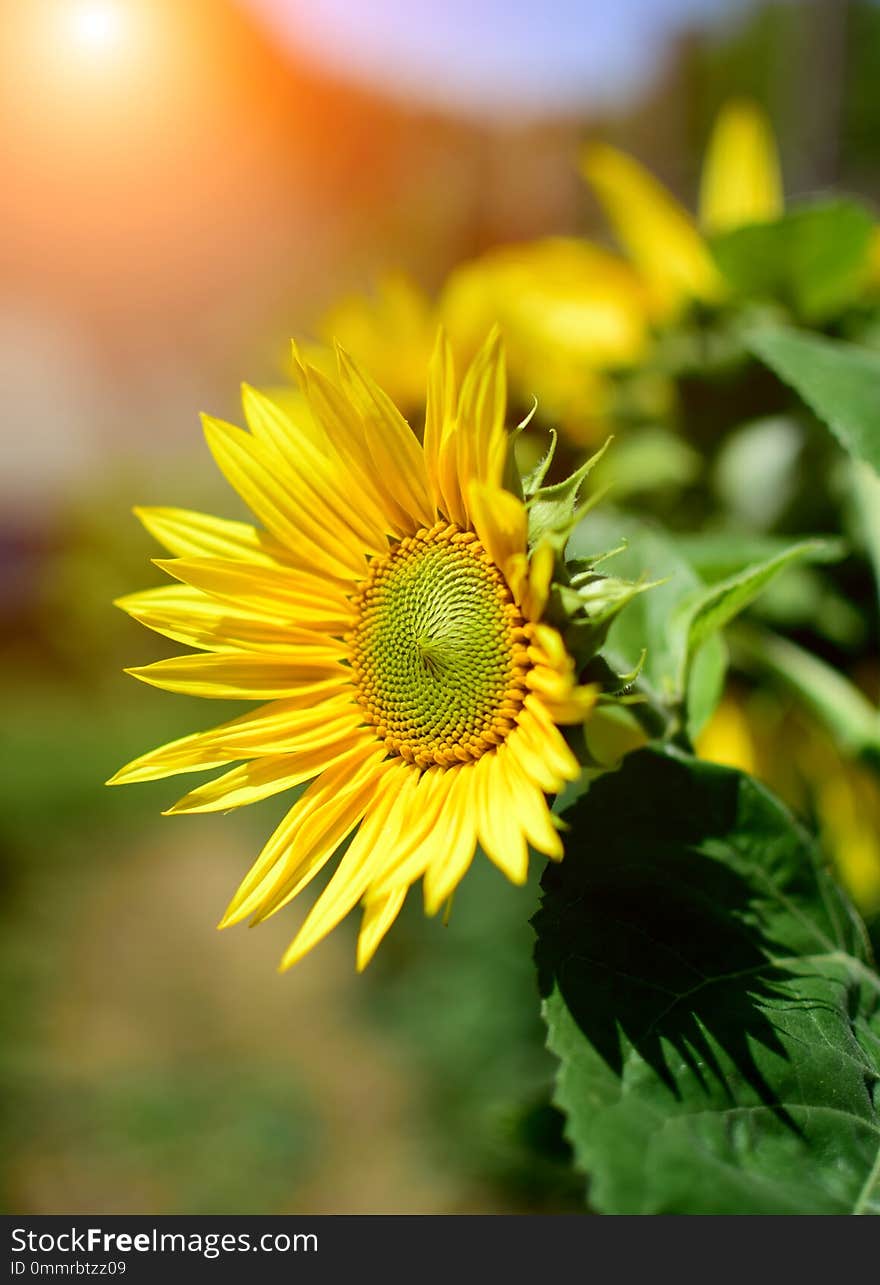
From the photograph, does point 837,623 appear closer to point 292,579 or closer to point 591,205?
point 292,579

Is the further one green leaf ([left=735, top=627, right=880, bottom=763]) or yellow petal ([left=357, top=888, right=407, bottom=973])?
green leaf ([left=735, top=627, right=880, bottom=763])

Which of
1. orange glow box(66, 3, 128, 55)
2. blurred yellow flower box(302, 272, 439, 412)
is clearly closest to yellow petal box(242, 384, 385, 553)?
blurred yellow flower box(302, 272, 439, 412)

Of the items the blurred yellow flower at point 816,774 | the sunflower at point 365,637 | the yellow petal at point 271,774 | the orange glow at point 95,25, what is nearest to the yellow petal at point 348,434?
the sunflower at point 365,637

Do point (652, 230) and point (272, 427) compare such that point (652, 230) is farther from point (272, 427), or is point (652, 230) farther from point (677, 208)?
point (272, 427)

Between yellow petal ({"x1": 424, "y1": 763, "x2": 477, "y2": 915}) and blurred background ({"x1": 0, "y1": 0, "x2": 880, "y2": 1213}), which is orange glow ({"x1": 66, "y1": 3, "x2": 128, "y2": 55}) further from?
yellow petal ({"x1": 424, "y1": 763, "x2": 477, "y2": 915})

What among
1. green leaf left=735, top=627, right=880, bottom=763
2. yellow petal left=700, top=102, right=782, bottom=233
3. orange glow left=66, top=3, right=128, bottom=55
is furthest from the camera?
orange glow left=66, top=3, right=128, bottom=55

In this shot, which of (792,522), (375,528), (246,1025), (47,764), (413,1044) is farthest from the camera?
(47,764)
